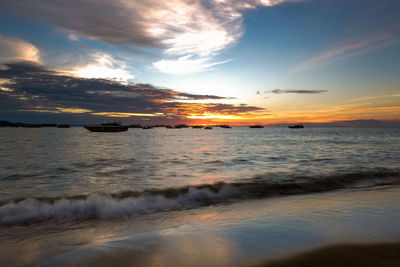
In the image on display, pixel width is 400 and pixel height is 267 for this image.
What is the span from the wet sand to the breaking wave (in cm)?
513

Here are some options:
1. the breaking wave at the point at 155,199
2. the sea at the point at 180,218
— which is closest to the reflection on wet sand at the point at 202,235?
the sea at the point at 180,218

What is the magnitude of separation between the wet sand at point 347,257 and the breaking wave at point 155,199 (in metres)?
5.13

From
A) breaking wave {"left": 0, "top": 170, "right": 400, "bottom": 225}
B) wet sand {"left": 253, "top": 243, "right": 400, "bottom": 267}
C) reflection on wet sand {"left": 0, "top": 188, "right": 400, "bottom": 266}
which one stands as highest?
wet sand {"left": 253, "top": 243, "right": 400, "bottom": 267}

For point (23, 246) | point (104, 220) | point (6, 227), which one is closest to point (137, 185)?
point (104, 220)

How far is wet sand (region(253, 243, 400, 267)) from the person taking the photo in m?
3.74

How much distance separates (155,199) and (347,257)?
718 cm

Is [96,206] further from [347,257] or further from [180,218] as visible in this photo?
[347,257]

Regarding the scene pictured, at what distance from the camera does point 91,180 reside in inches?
514

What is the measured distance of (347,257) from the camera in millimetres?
3938

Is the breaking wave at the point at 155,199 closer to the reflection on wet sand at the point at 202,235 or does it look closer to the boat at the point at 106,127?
the reflection on wet sand at the point at 202,235

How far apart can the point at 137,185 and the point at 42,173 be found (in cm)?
797

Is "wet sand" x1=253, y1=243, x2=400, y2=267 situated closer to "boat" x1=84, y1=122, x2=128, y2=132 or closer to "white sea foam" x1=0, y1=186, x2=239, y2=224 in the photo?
"white sea foam" x1=0, y1=186, x2=239, y2=224

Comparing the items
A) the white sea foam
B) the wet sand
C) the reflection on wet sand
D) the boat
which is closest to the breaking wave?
the white sea foam

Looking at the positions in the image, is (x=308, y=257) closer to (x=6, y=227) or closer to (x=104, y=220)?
(x=104, y=220)
